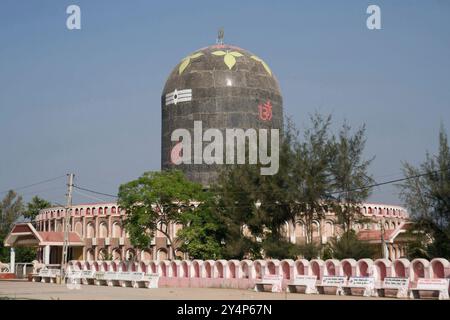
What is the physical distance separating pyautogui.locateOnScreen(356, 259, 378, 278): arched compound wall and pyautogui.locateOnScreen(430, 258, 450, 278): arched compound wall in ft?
9.73

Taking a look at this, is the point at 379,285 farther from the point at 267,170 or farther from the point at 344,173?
the point at 267,170

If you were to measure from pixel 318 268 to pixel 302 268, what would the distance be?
96 cm

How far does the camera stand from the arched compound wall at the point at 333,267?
28.4 m

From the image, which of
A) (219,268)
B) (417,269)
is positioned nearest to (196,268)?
(219,268)

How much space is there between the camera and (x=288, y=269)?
102 ft

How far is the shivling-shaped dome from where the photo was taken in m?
59.6

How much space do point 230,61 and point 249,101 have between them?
14.1 ft

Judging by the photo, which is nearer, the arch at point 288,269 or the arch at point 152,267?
the arch at point 288,269

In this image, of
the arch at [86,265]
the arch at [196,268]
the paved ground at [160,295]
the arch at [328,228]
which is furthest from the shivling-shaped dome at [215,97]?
the paved ground at [160,295]

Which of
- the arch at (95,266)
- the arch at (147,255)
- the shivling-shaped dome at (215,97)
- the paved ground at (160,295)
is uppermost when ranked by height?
the shivling-shaped dome at (215,97)

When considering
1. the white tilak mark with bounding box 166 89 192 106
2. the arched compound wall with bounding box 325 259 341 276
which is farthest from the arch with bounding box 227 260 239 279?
the white tilak mark with bounding box 166 89 192 106

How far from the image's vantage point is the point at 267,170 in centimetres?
4034

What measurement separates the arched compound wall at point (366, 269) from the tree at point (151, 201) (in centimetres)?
1687

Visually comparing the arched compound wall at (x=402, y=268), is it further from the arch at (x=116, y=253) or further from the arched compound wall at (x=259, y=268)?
the arch at (x=116, y=253)
